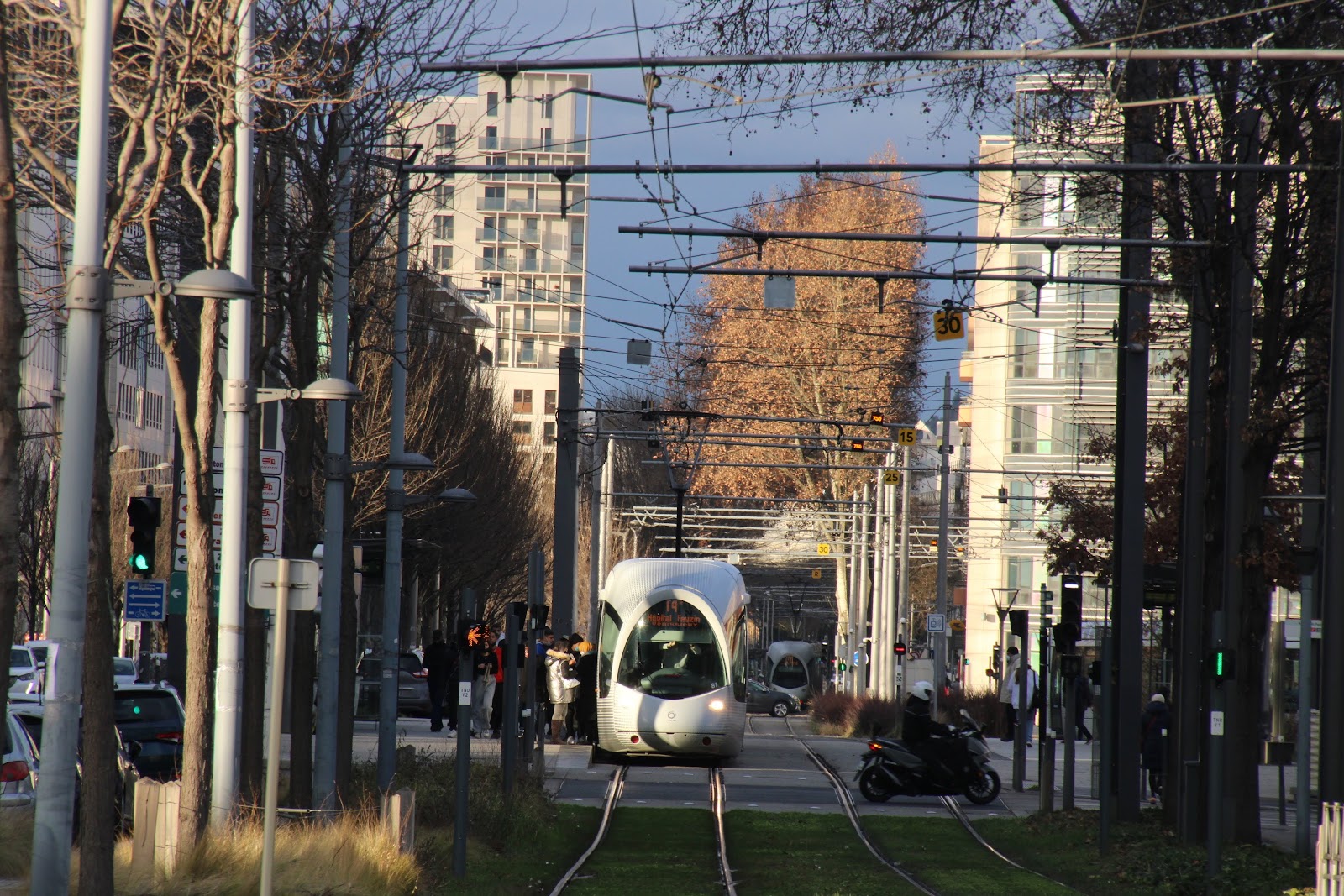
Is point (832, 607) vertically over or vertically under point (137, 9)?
under

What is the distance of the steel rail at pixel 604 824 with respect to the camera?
50.9 feet

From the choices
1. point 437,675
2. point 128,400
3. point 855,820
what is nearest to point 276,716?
point 855,820

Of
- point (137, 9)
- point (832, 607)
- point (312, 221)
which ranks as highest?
point (137, 9)

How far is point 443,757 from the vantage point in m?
23.8

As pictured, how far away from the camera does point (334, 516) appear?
1903cm

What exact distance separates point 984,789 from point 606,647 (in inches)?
322

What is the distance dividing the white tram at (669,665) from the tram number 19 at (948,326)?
7761 millimetres

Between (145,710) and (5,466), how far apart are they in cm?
1152

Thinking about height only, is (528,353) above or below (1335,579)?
above

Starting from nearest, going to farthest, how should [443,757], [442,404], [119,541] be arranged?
[443,757] → [442,404] → [119,541]

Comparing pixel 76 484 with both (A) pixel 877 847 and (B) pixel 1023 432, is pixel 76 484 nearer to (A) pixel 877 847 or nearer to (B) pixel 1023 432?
(A) pixel 877 847

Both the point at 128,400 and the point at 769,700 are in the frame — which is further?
the point at 128,400

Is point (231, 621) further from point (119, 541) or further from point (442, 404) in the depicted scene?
point (119, 541)

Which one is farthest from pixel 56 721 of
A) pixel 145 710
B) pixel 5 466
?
pixel 145 710
